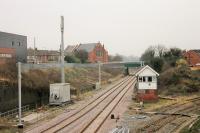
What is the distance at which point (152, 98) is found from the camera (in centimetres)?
5512

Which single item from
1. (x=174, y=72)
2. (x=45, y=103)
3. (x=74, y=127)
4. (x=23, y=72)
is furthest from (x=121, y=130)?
(x=174, y=72)

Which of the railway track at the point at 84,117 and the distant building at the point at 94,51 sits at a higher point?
the distant building at the point at 94,51

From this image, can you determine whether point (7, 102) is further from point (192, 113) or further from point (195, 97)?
point (195, 97)

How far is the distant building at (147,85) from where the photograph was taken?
55.4 m

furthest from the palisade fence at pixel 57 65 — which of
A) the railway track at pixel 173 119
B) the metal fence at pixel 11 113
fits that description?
the railway track at pixel 173 119

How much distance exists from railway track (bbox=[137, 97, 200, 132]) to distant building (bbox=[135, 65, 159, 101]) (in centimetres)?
512

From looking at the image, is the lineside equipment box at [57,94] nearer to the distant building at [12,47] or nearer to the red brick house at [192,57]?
the distant building at [12,47]

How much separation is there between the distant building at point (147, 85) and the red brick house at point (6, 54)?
2092 cm

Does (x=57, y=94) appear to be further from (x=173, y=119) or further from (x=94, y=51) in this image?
(x=94, y=51)

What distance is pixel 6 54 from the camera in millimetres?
62156

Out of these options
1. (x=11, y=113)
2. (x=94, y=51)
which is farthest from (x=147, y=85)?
(x=94, y=51)

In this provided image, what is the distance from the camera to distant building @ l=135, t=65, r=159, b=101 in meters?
55.4

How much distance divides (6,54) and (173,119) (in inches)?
1302

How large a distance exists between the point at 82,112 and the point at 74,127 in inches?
407
